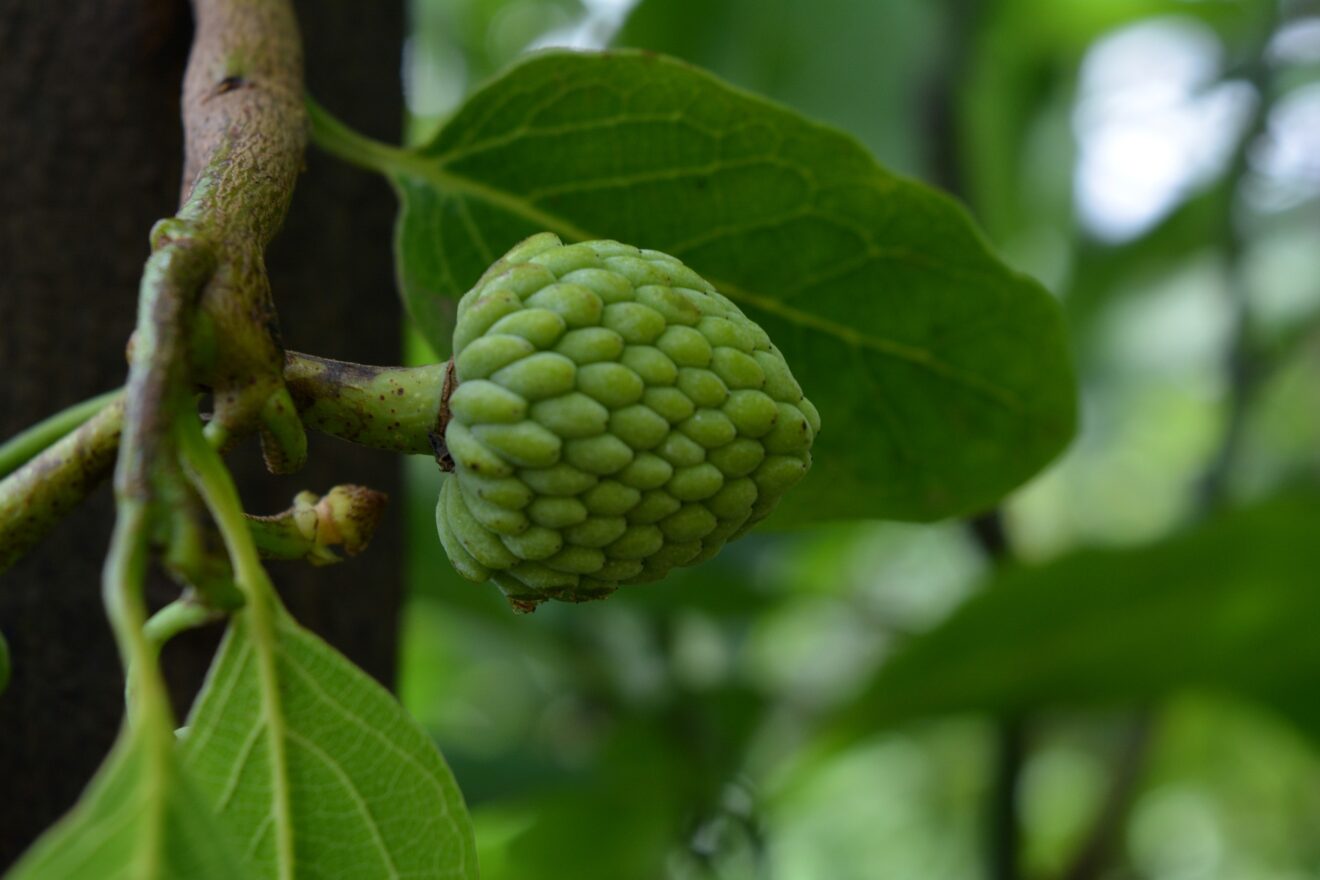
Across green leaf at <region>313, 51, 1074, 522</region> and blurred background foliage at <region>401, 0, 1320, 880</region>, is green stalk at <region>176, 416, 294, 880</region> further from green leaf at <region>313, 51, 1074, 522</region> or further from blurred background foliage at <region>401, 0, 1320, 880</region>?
blurred background foliage at <region>401, 0, 1320, 880</region>

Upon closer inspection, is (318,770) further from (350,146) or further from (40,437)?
(350,146)

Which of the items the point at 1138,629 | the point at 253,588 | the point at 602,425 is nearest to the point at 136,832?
the point at 253,588

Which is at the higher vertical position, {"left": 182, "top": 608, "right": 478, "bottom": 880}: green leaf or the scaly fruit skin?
the scaly fruit skin

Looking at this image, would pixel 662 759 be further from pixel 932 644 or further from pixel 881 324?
pixel 881 324

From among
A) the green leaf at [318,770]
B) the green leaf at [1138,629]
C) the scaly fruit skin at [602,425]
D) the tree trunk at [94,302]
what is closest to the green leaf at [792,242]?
the tree trunk at [94,302]

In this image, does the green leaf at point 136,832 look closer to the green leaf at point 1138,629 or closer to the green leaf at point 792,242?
the green leaf at point 792,242

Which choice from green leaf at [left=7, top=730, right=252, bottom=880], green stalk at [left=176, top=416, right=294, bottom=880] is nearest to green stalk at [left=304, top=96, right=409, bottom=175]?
green stalk at [left=176, top=416, right=294, bottom=880]
